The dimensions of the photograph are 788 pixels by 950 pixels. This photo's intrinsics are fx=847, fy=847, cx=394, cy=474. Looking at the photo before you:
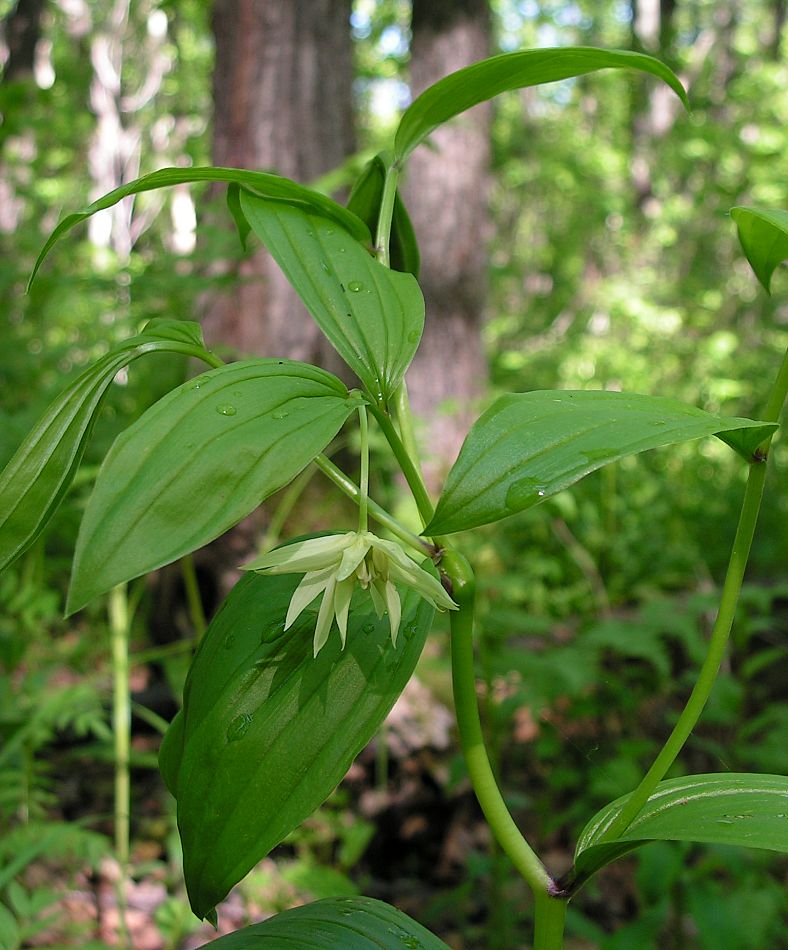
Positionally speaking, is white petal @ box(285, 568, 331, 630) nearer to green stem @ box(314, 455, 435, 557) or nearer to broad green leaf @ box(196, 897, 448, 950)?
green stem @ box(314, 455, 435, 557)

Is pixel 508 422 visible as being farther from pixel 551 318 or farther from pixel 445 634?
pixel 551 318

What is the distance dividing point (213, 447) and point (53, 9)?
1317cm

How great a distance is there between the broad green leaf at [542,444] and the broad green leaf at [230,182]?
229 millimetres

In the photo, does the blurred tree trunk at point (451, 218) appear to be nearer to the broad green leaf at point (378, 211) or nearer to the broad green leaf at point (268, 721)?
the broad green leaf at point (378, 211)

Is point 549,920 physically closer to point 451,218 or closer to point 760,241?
point 760,241

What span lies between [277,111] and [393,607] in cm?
236

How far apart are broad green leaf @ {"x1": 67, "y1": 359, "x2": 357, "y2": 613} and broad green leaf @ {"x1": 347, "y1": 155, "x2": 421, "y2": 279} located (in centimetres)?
29

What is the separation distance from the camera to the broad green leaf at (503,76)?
24.8 inches

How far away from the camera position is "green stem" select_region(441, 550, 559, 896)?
60 cm

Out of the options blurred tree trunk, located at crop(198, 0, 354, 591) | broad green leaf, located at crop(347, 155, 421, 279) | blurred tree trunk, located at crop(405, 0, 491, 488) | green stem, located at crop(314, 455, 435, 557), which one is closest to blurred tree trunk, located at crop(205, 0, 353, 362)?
blurred tree trunk, located at crop(198, 0, 354, 591)

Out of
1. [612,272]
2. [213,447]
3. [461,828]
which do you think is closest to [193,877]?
[213,447]

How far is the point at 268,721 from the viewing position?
0.55 metres

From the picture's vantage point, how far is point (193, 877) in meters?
0.54

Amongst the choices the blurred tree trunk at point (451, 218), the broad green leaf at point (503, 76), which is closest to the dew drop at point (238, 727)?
the broad green leaf at point (503, 76)
